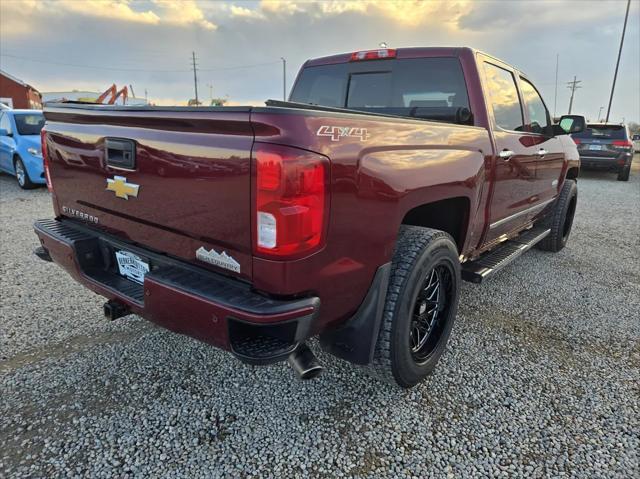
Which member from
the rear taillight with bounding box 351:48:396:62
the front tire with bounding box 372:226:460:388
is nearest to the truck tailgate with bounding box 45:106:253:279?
the front tire with bounding box 372:226:460:388

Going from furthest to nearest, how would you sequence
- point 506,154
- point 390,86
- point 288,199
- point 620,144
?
point 620,144 < point 390,86 < point 506,154 < point 288,199

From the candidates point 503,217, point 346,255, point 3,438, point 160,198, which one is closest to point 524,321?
point 503,217

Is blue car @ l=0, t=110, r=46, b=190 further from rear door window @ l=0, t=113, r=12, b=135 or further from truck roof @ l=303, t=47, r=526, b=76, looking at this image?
truck roof @ l=303, t=47, r=526, b=76

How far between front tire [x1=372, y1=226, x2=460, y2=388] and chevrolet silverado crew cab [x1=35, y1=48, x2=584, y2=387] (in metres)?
0.01

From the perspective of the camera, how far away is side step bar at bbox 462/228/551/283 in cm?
307

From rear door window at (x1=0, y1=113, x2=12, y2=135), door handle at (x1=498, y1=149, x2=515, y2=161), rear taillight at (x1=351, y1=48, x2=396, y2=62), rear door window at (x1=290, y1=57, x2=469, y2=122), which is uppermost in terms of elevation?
rear taillight at (x1=351, y1=48, x2=396, y2=62)

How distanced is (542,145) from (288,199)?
3.30 metres

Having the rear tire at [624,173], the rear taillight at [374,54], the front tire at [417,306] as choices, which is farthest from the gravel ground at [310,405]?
the rear tire at [624,173]

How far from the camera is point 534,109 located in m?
4.23

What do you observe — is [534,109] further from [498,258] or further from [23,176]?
[23,176]

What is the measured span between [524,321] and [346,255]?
7.43 ft

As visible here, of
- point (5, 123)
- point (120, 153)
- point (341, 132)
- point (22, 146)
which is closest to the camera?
point (341, 132)

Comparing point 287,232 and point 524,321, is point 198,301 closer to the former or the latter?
point 287,232

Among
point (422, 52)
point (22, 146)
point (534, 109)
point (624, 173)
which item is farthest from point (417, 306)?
point (624, 173)
